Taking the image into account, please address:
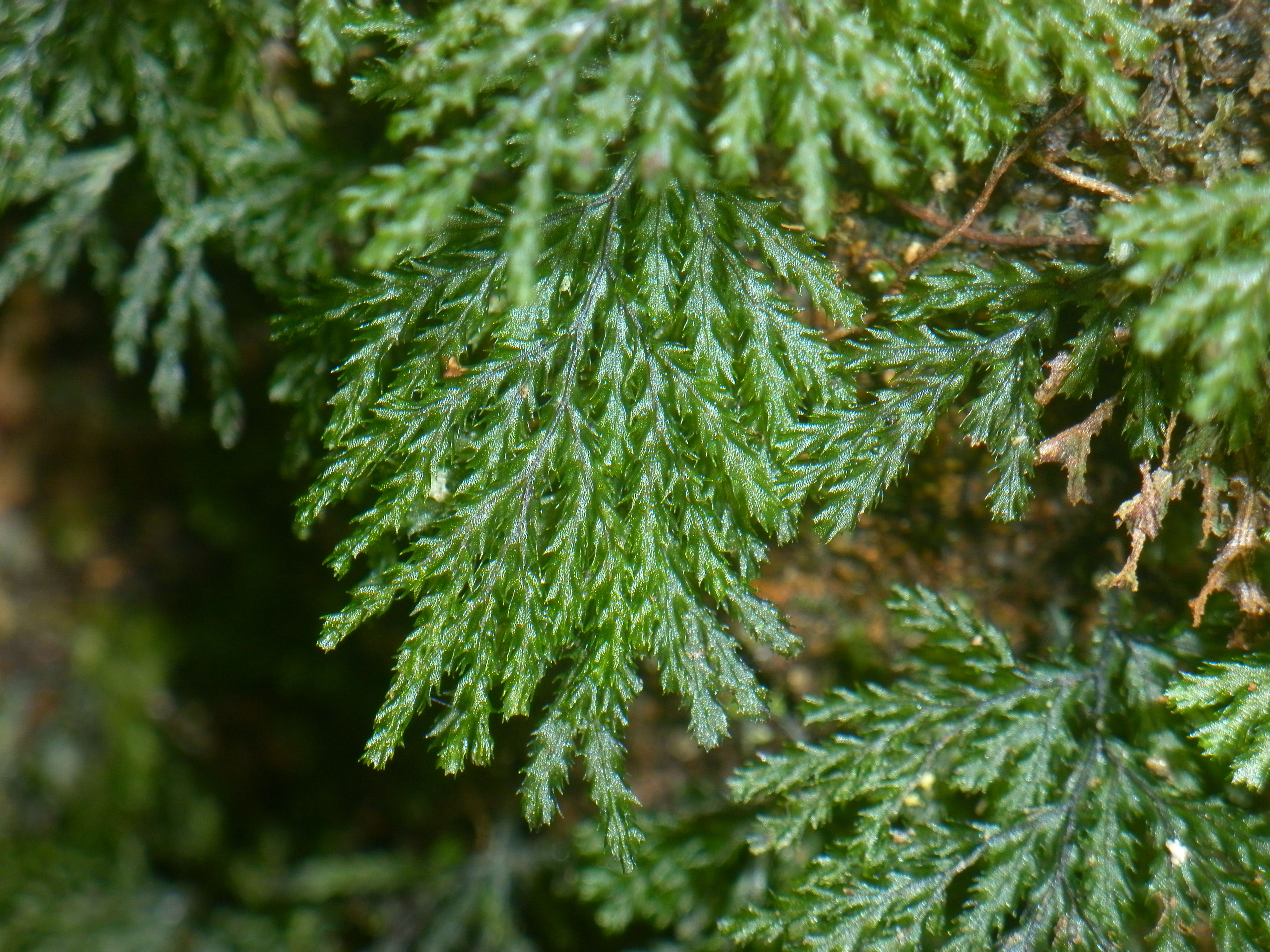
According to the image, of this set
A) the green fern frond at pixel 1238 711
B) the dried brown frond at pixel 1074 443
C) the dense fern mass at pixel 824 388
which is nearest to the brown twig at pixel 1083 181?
the dense fern mass at pixel 824 388

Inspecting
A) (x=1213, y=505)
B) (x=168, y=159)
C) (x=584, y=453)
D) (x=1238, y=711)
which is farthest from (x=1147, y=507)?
(x=168, y=159)

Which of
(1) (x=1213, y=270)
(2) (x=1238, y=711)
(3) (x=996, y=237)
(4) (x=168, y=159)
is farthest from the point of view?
(4) (x=168, y=159)

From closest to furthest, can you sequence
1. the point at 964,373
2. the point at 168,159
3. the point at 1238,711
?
the point at 1238,711
the point at 964,373
the point at 168,159

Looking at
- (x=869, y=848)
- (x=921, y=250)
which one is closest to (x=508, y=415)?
(x=921, y=250)

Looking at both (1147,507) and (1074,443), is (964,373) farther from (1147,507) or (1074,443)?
Answer: (1147,507)

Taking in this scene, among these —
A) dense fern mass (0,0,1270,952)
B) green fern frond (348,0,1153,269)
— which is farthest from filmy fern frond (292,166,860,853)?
green fern frond (348,0,1153,269)

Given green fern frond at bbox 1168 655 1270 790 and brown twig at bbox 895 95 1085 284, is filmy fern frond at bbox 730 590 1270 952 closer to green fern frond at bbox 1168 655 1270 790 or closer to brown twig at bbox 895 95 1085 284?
green fern frond at bbox 1168 655 1270 790

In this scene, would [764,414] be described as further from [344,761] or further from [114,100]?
[344,761]
